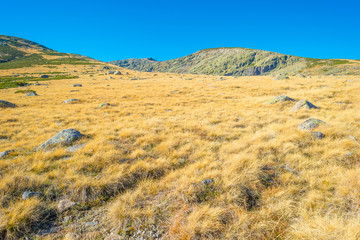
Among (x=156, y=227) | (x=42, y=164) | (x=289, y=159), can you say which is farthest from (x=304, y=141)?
(x=42, y=164)

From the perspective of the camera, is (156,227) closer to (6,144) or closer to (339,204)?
(339,204)

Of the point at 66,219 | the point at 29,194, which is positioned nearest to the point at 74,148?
the point at 29,194

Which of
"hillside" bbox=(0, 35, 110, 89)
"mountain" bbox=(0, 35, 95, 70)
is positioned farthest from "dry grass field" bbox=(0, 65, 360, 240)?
"mountain" bbox=(0, 35, 95, 70)

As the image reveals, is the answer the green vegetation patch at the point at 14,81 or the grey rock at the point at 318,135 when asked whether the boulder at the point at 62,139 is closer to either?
the grey rock at the point at 318,135

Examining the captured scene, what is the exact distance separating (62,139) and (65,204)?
466 centimetres

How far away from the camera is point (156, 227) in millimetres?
3336

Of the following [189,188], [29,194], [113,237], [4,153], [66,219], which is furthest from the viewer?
[4,153]

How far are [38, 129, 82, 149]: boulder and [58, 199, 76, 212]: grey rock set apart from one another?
4.20 meters

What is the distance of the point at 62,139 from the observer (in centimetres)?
751

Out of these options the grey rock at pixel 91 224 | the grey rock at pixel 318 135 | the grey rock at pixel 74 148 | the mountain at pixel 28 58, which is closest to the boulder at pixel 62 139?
the grey rock at pixel 74 148

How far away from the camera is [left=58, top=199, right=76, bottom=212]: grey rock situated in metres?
3.82

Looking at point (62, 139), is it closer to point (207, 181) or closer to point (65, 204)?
point (65, 204)

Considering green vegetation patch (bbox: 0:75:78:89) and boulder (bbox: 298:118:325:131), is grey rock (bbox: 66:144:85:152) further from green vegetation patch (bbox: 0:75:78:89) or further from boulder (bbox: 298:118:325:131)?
green vegetation patch (bbox: 0:75:78:89)

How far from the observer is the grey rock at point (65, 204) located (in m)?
3.82
